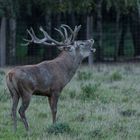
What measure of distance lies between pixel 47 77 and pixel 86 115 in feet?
4.77

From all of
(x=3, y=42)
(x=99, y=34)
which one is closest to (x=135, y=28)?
(x=99, y=34)

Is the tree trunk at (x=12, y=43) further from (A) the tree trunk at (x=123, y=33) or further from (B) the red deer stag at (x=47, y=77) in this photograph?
(B) the red deer stag at (x=47, y=77)

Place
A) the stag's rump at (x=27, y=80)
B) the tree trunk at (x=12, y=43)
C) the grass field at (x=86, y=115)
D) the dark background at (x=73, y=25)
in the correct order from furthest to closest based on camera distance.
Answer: the tree trunk at (x=12, y=43) < the dark background at (x=73, y=25) < the stag's rump at (x=27, y=80) < the grass field at (x=86, y=115)

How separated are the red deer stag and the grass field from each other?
42 cm

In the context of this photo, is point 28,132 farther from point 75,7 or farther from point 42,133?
point 75,7

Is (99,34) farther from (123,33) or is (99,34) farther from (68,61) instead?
(68,61)

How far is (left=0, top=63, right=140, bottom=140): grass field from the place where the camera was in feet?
28.3

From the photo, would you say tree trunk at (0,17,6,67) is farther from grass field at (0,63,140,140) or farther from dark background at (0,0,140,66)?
grass field at (0,63,140,140)

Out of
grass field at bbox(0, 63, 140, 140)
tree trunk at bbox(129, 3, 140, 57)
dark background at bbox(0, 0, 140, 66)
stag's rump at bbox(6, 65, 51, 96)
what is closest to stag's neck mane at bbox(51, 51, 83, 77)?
stag's rump at bbox(6, 65, 51, 96)

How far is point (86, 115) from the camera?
410 inches

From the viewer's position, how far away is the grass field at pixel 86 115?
8.64 meters

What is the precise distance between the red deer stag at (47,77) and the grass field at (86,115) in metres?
0.42

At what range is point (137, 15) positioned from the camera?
84.9 ft

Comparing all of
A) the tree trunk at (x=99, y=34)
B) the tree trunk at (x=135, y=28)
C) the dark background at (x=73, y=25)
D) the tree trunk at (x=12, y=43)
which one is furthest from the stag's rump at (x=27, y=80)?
the tree trunk at (x=135, y=28)
